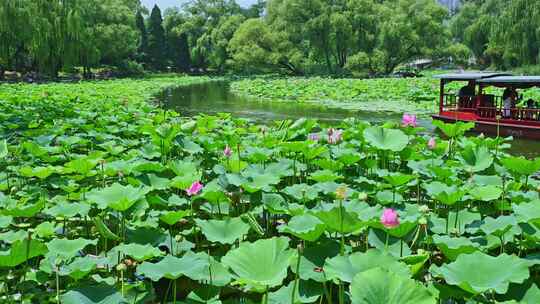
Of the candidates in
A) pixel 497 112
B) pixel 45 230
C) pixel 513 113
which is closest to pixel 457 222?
pixel 45 230

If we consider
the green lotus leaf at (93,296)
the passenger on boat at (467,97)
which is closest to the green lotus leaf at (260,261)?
the green lotus leaf at (93,296)

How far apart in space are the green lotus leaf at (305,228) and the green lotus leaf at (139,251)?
433 mm

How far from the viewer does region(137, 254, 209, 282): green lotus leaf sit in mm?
1485

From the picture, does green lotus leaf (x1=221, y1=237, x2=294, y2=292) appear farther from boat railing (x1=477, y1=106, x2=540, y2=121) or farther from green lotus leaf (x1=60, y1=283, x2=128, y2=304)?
boat railing (x1=477, y1=106, x2=540, y2=121)

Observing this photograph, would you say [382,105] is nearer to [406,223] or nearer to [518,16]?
[518,16]

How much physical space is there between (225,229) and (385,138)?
1.53 m

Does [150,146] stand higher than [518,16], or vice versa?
[518,16]

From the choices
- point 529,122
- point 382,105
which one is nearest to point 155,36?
point 382,105

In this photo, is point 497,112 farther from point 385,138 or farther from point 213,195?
point 213,195

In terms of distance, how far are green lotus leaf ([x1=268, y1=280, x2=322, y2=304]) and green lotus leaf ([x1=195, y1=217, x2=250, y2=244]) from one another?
0.30m

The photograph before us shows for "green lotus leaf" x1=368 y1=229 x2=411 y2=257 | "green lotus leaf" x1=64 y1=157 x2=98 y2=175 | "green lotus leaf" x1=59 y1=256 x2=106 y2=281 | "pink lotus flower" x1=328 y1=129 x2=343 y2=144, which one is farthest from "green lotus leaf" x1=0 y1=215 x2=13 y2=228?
"pink lotus flower" x1=328 y1=129 x2=343 y2=144

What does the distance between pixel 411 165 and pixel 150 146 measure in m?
1.73

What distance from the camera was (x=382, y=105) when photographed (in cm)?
1281

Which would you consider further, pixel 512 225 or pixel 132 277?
pixel 132 277
